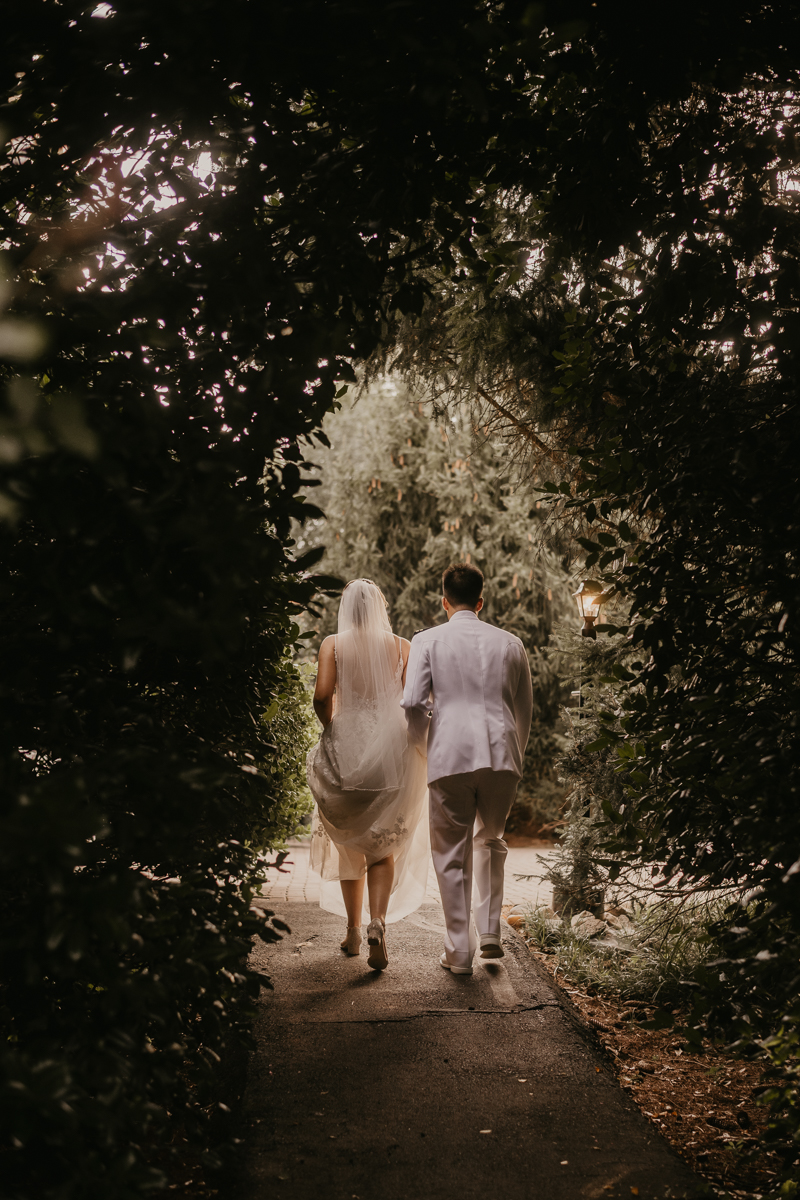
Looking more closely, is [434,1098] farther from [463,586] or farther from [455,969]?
[463,586]

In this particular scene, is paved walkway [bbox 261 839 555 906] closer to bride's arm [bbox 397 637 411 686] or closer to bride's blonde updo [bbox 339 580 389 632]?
bride's arm [bbox 397 637 411 686]

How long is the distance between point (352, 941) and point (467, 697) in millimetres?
1736

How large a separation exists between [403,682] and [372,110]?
12.9 ft

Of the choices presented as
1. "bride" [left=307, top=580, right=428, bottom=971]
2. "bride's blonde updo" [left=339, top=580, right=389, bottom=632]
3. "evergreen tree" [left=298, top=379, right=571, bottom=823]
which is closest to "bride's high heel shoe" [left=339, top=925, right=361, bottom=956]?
"bride" [left=307, top=580, right=428, bottom=971]

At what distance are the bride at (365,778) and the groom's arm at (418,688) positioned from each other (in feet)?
0.48

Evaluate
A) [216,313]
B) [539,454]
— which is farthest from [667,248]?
[539,454]

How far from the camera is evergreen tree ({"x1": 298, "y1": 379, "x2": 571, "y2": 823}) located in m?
12.2

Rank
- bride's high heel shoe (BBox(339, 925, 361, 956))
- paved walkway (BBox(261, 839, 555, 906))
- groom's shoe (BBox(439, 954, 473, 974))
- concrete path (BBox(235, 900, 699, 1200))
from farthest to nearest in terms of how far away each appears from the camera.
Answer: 1. paved walkway (BBox(261, 839, 555, 906))
2. bride's high heel shoe (BBox(339, 925, 361, 956))
3. groom's shoe (BBox(439, 954, 473, 974))
4. concrete path (BBox(235, 900, 699, 1200))

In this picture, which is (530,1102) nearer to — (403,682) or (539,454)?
(403,682)

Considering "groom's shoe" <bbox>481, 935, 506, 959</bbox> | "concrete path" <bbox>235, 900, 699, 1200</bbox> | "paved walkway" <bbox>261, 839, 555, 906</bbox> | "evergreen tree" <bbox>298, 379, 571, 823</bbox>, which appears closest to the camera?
"concrete path" <bbox>235, 900, 699, 1200</bbox>

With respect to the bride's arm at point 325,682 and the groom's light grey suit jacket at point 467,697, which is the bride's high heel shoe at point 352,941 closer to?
the groom's light grey suit jacket at point 467,697

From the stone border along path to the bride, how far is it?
2.34 ft

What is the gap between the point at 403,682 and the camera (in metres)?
5.81

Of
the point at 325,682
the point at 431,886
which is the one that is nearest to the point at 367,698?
the point at 325,682
